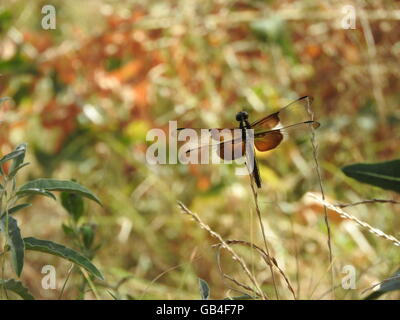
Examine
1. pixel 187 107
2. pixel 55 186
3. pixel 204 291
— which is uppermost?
pixel 187 107

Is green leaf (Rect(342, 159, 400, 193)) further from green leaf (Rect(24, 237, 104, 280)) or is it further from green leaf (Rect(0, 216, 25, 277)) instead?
green leaf (Rect(0, 216, 25, 277))

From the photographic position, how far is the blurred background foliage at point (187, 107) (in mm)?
2506

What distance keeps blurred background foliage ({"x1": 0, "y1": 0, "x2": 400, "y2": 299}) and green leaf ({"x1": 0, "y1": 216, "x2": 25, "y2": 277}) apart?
128 centimetres

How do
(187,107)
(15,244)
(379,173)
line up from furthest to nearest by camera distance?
(187,107), (379,173), (15,244)

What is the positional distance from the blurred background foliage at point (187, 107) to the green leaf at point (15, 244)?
4.20 ft

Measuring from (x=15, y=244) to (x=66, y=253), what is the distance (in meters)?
0.09

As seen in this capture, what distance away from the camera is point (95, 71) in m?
2.74

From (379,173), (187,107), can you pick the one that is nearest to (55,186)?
(379,173)

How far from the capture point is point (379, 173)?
135cm

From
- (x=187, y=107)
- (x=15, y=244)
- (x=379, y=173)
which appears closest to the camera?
(x=15, y=244)

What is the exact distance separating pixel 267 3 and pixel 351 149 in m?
0.69

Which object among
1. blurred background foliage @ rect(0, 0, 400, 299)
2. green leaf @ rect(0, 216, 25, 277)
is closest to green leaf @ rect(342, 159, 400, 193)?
green leaf @ rect(0, 216, 25, 277)

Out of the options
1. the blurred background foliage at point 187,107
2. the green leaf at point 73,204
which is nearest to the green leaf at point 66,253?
the green leaf at point 73,204

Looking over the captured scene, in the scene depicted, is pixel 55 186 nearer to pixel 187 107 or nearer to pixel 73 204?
pixel 73 204
